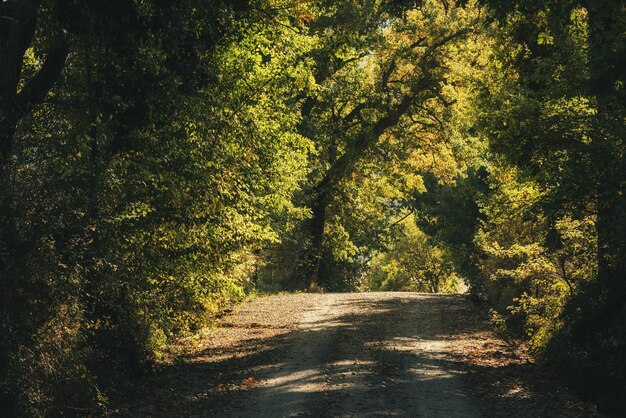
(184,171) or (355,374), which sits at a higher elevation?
(184,171)

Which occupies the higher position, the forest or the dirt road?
the forest

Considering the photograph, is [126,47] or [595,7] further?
[126,47]

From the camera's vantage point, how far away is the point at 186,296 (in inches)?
543

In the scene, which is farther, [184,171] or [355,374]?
[355,374]

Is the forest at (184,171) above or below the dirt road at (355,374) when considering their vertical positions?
above

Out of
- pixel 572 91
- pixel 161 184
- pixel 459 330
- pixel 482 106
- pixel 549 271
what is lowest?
pixel 459 330

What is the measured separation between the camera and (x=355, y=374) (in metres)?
13.2

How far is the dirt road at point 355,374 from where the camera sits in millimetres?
10945

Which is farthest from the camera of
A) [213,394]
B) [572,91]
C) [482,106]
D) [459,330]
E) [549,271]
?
[482,106]

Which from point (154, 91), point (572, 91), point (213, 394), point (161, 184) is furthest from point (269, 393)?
point (572, 91)

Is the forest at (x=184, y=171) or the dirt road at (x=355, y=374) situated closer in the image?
the forest at (x=184, y=171)

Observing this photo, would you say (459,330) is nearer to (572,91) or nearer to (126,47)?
(572,91)

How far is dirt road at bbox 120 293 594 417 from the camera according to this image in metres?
10.9

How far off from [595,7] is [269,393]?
7911mm
